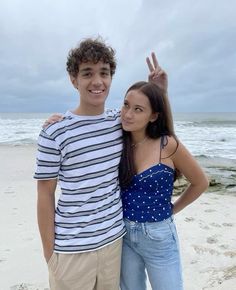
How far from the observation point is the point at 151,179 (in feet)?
8.02

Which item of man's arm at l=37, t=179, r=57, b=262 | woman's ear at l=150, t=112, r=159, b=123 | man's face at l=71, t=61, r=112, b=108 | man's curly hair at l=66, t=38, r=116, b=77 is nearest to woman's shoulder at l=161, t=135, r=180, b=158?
woman's ear at l=150, t=112, r=159, b=123

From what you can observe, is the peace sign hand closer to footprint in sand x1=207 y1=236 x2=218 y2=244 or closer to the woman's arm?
the woman's arm

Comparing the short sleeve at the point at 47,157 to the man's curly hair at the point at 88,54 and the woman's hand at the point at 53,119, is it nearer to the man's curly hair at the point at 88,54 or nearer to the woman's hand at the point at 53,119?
the woman's hand at the point at 53,119

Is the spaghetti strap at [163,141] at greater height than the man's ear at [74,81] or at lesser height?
lesser

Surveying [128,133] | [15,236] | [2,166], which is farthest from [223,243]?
[2,166]

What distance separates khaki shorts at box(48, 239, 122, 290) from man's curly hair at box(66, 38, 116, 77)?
117 cm

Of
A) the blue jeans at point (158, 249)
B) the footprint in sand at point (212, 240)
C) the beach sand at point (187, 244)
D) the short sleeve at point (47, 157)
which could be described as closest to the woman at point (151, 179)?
the blue jeans at point (158, 249)

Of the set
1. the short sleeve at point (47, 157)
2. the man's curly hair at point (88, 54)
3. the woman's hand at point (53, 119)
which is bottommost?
the short sleeve at point (47, 157)

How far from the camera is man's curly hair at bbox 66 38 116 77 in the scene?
2338mm

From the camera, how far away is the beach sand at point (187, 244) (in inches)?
162

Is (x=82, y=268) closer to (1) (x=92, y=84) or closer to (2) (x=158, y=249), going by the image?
(2) (x=158, y=249)

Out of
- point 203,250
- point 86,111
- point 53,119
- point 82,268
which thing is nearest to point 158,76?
point 86,111

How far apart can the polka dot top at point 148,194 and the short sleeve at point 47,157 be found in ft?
1.79

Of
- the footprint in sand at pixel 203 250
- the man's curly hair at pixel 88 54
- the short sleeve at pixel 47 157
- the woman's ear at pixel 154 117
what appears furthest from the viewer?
the footprint in sand at pixel 203 250
